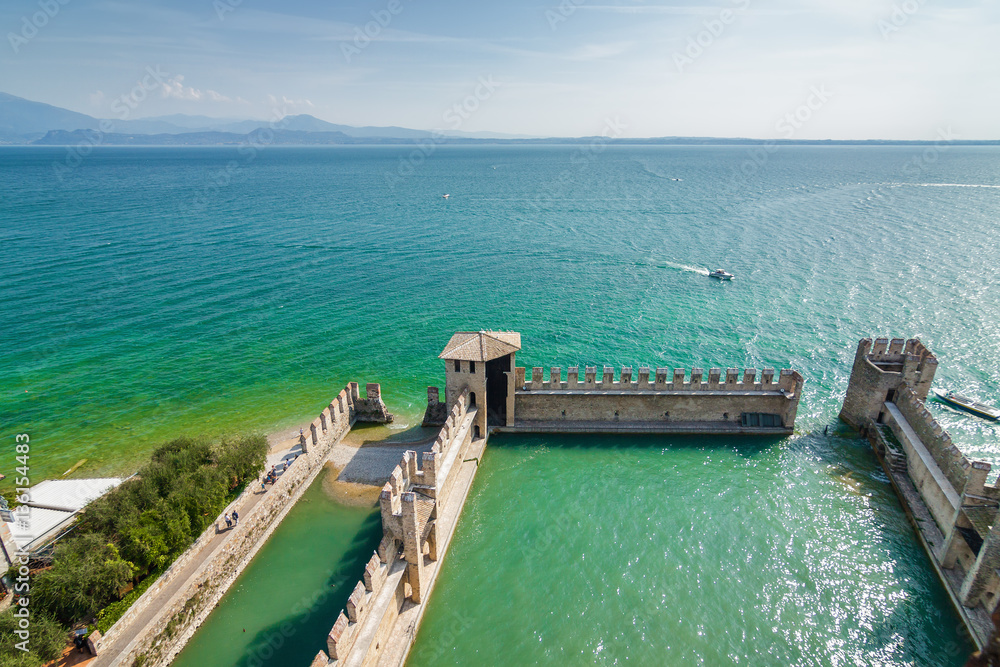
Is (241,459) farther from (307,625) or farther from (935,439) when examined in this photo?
(935,439)

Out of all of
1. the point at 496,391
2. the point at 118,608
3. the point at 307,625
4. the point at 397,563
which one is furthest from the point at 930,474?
the point at 118,608

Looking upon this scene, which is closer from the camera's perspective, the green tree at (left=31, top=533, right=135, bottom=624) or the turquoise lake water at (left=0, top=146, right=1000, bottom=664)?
the green tree at (left=31, top=533, right=135, bottom=624)

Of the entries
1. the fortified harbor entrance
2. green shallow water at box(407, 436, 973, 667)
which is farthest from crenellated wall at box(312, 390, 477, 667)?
the fortified harbor entrance

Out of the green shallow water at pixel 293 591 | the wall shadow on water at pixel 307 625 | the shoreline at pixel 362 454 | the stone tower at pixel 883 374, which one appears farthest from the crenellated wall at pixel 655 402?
A: the wall shadow on water at pixel 307 625

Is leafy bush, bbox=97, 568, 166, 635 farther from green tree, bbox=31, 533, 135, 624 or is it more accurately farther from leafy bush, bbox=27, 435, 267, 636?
green tree, bbox=31, 533, 135, 624

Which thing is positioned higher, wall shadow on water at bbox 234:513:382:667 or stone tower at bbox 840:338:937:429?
stone tower at bbox 840:338:937:429

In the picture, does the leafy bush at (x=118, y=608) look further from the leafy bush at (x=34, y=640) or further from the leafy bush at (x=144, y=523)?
the leafy bush at (x=34, y=640)
